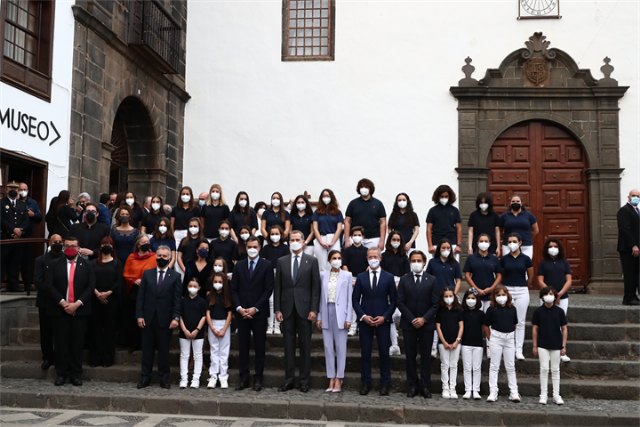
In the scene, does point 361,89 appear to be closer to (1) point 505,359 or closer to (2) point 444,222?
(2) point 444,222

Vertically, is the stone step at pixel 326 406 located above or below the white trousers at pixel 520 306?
below

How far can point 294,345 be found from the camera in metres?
8.05

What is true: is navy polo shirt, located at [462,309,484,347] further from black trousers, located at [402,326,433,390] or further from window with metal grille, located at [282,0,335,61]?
window with metal grille, located at [282,0,335,61]

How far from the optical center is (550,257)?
843cm

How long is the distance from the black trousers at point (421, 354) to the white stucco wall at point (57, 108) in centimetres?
574

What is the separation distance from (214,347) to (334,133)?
287 inches

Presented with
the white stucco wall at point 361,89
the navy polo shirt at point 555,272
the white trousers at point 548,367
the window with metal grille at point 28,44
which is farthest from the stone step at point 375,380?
the white stucco wall at point 361,89

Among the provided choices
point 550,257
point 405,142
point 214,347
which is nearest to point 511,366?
point 550,257

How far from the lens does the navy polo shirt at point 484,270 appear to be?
837 cm

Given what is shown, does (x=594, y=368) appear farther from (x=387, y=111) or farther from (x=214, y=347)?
(x=387, y=111)

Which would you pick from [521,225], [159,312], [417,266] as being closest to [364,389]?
[417,266]

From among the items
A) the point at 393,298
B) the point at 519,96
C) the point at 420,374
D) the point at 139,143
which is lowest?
the point at 420,374

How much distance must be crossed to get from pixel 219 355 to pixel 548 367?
3.53 m

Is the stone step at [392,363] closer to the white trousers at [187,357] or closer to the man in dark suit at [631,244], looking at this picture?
the white trousers at [187,357]
